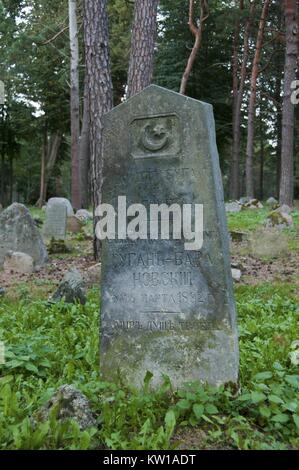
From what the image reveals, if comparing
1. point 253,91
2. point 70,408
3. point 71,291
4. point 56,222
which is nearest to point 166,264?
point 70,408

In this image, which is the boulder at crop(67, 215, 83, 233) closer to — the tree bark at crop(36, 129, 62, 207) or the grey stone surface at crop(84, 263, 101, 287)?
the grey stone surface at crop(84, 263, 101, 287)

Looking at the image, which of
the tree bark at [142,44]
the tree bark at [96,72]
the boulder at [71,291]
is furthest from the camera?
the tree bark at [142,44]

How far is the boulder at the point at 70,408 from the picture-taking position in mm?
3281

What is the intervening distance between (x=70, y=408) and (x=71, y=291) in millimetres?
3321

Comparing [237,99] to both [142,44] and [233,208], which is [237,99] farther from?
[142,44]

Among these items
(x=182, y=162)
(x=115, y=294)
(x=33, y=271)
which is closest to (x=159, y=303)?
(x=115, y=294)

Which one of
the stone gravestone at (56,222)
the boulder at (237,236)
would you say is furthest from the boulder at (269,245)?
the stone gravestone at (56,222)

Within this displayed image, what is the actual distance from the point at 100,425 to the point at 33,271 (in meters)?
6.02

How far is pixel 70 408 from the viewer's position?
3.32 metres

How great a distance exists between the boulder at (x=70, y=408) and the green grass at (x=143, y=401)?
0.26 ft

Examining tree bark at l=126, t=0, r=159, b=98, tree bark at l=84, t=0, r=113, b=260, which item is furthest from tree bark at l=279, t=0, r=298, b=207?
tree bark at l=84, t=0, r=113, b=260

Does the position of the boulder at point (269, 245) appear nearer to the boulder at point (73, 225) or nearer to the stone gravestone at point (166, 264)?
the stone gravestone at point (166, 264)

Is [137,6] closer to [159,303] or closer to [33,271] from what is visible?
[33,271]

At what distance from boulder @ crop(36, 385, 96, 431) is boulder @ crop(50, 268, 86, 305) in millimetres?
3129
